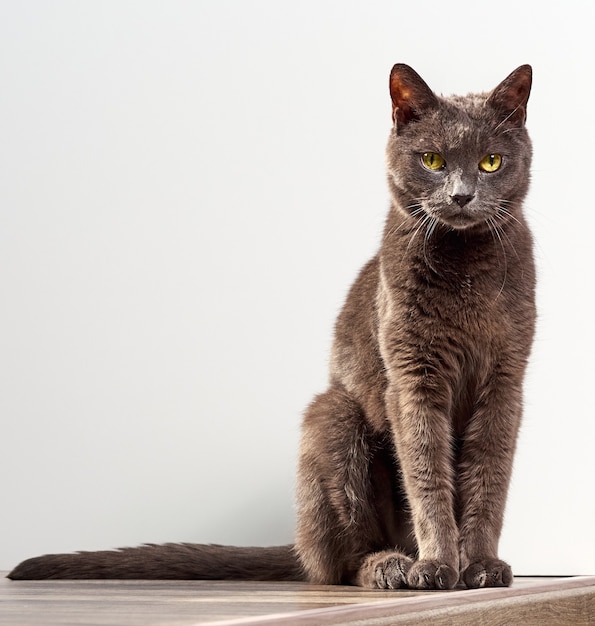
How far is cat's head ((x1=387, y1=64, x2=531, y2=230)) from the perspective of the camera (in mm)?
1706

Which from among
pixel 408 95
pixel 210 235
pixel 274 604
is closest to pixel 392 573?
pixel 274 604

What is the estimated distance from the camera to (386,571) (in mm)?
1671

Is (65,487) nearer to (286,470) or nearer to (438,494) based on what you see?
(286,470)

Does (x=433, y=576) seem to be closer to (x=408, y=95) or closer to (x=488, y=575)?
(x=488, y=575)

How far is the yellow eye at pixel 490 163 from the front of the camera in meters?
1.73

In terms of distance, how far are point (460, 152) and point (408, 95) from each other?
171mm

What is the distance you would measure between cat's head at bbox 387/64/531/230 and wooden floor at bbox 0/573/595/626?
2.14 ft

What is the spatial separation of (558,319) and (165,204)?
1.07 m

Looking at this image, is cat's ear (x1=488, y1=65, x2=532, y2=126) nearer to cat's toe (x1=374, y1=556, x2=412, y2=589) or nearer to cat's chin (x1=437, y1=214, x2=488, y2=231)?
cat's chin (x1=437, y1=214, x2=488, y2=231)

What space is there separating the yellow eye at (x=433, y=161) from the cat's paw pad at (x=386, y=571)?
0.69 metres

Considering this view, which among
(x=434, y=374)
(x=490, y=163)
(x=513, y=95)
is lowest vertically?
(x=434, y=374)

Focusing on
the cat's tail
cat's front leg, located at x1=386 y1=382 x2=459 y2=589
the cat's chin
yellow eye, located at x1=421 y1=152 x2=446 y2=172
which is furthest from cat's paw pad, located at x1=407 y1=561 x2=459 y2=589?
yellow eye, located at x1=421 y1=152 x2=446 y2=172

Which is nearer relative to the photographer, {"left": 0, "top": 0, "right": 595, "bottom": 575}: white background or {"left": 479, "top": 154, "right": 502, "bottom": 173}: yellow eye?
{"left": 479, "top": 154, "right": 502, "bottom": 173}: yellow eye

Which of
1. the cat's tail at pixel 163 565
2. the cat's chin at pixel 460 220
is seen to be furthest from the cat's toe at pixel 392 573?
the cat's chin at pixel 460 220
